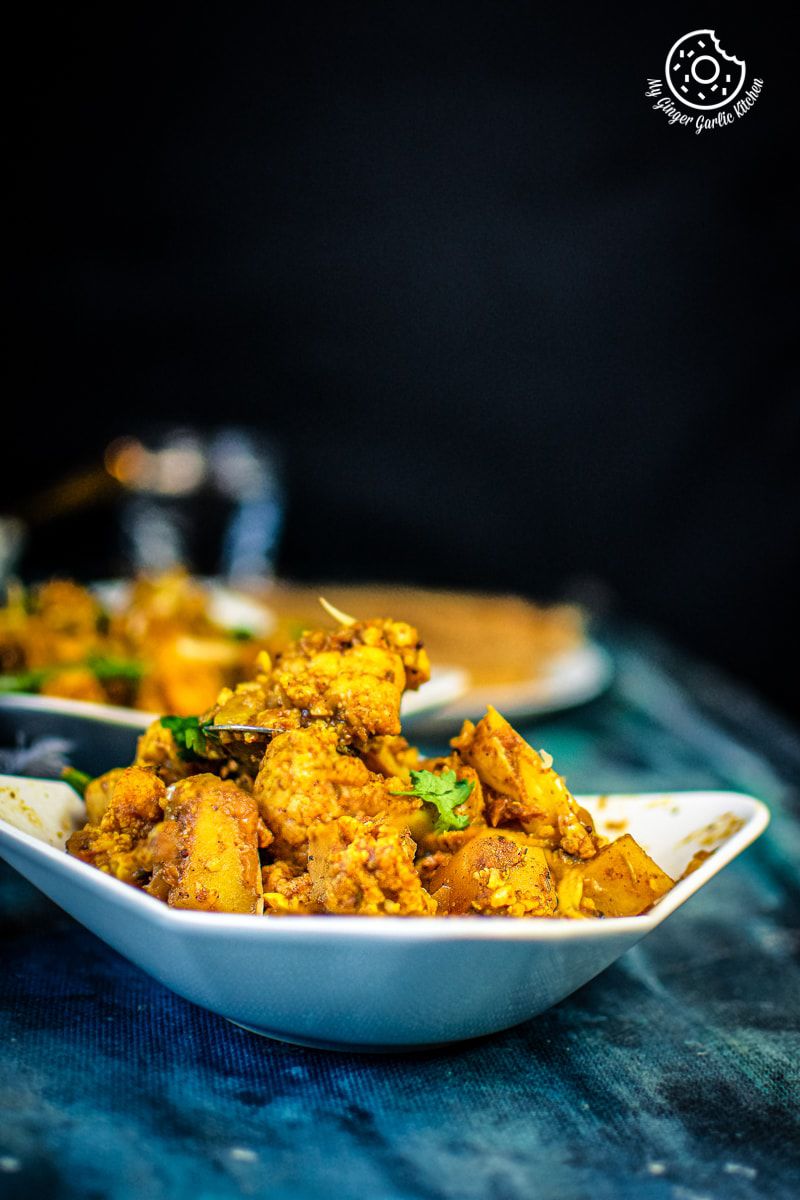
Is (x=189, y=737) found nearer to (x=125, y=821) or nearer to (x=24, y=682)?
(x=125, y=821)

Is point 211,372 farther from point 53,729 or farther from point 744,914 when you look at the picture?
point 744,914

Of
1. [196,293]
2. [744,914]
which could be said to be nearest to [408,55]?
[196,293]

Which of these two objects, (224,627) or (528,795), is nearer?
(528,795)

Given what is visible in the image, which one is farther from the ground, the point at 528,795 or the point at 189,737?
the point at 528,795

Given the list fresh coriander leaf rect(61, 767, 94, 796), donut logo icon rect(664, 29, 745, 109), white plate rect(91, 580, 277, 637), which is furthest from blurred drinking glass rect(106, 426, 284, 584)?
fresh coriander leaf rect(61, 767, 94, 796)

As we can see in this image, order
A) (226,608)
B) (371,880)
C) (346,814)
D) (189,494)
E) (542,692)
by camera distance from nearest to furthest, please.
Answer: (371,880)
(346,814)
(542,692)
(226,608)
(189,494)

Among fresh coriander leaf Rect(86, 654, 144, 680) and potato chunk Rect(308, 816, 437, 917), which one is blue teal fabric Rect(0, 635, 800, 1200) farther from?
fresh coriander leaf Rect(86, 654, 144, 680)

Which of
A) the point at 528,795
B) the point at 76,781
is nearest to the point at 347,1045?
the point at 528,795
